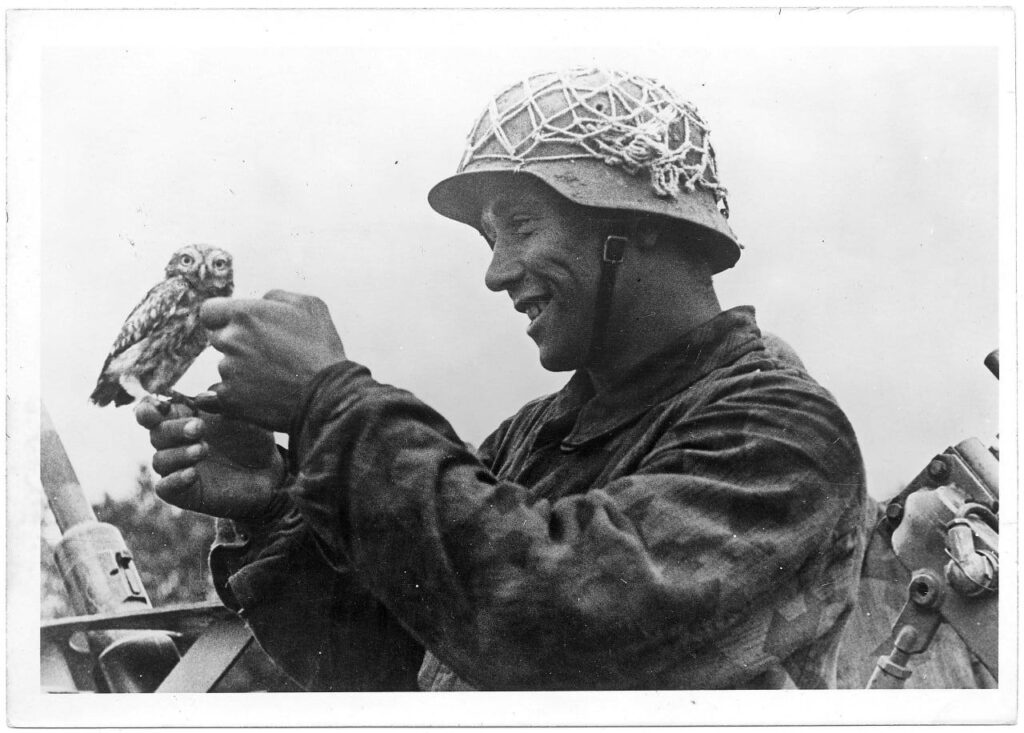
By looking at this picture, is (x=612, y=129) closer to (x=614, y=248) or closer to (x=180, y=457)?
(x=614, y=248)

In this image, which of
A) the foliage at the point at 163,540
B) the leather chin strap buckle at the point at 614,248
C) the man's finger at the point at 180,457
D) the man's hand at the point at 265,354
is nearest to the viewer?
the man's hand at the point at 265,354

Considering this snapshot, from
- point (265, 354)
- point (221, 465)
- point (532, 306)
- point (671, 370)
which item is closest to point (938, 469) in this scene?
point (671, 370)

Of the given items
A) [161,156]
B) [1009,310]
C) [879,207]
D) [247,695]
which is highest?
[161,156]

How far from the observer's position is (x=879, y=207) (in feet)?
18.0

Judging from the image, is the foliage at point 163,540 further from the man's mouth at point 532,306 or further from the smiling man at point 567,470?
the man's mouth at point 532,306

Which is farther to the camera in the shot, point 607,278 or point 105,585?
point 105,585

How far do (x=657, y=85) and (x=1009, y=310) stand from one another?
1453 mm

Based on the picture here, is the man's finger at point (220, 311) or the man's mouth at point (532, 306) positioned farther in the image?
the man's mouth at point (532, 306)

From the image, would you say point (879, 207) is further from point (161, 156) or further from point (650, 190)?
point (161, 156)

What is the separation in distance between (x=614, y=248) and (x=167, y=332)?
1.54 m

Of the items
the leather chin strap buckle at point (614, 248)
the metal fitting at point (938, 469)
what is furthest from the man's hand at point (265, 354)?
the metal fitting at point (938, 469)

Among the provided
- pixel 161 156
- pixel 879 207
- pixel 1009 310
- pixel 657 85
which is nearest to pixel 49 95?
pixel 161 156

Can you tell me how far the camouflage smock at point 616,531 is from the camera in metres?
4.89

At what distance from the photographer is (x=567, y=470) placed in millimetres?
5219
